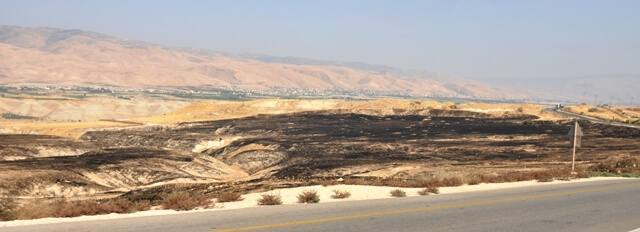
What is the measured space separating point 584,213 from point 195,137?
5094 centimetres

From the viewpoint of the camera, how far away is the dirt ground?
34.4 metres

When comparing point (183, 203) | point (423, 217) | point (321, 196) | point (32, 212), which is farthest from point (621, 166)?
point (32, 212)

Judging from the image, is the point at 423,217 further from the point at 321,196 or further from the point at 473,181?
the point at 473,181

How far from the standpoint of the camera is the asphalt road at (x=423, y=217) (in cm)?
1139

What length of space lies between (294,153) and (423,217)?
123 feet

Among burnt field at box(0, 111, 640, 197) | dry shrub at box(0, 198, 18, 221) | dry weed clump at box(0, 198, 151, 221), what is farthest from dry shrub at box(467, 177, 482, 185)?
dry shrub at box(0, 198, 18, 221)

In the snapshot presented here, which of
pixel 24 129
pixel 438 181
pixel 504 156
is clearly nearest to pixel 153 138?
pixel 24 129

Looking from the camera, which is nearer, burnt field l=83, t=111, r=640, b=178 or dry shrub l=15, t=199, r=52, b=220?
dry shrub l=15, t=199, r=52, b=220

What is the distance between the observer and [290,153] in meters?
50.1

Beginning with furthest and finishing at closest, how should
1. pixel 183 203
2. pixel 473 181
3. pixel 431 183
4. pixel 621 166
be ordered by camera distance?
pixel 621 166
pixel 473 181
pixel 431 183
pixel 183 203

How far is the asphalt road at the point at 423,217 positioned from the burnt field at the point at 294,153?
9.60 meters

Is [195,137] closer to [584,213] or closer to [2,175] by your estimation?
[2,175]

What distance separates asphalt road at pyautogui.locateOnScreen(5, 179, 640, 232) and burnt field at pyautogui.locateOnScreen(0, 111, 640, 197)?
378 inches

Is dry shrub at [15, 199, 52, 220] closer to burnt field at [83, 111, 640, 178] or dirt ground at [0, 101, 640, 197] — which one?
dirt ground at [0, 101, 640, 197]
